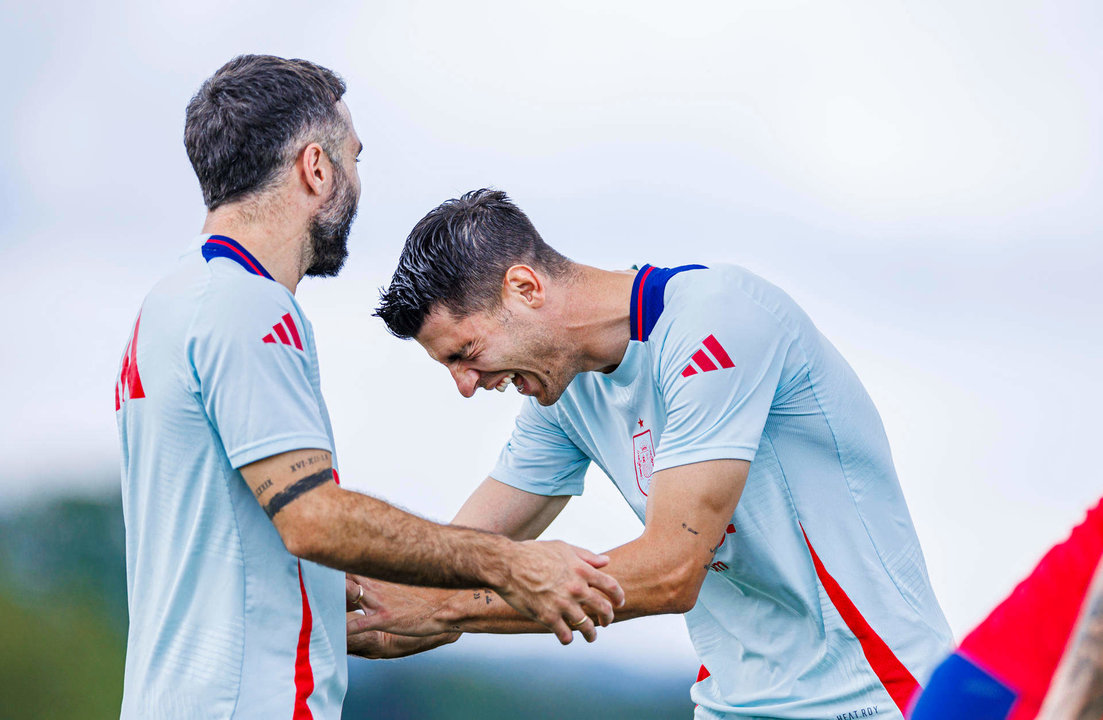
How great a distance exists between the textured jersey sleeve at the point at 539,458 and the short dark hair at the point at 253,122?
1.35m

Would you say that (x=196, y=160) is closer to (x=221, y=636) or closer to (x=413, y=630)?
(x=221, y=636)

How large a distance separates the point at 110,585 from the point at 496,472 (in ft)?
43.6

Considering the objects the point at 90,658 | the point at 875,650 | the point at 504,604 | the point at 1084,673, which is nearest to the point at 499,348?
the point at 504,604

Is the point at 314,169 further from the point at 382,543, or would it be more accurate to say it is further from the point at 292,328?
the point at 382,543

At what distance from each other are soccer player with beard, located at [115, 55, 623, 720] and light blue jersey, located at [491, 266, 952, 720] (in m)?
0.76

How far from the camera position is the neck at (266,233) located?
238cm

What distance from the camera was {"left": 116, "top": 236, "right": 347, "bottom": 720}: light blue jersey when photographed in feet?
6.82

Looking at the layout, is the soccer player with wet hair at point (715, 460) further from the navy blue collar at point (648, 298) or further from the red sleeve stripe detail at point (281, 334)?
the red sleeve stripe detail at point (281, 334)

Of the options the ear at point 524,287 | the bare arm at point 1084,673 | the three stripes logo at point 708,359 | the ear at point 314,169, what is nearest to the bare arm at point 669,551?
the three stripes logo at point 708,359

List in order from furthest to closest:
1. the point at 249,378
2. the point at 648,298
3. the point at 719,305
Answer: the point at 648,298
the point at 719,305
the point at 249,378

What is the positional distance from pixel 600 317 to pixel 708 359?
1.46ft

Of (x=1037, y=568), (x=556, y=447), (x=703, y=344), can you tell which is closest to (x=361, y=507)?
(x=703, y=344)

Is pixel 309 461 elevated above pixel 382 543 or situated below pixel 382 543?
above

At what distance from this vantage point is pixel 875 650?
9.07 ft
